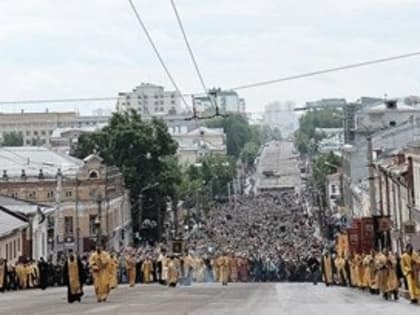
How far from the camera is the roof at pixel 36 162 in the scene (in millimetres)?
99750

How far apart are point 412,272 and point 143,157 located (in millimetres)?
74121

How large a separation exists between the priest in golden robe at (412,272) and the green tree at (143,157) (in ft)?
233

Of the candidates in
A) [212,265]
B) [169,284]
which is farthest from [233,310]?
[212,265]

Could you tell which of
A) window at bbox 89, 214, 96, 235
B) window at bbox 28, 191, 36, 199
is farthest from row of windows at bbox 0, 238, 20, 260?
window at bbox 89, 214, 96, 235

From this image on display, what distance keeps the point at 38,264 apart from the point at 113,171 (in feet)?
170

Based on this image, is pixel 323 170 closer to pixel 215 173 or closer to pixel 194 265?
pixel 215 173

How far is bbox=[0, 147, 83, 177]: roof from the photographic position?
99.8 meters

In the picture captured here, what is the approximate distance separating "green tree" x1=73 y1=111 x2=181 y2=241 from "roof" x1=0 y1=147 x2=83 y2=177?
3.33 metres

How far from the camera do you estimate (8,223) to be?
6538cm

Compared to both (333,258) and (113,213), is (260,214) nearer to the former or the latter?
(113,213)

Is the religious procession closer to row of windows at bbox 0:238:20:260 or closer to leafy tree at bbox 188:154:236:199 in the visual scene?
row of windows at bbox 0:238:20:260

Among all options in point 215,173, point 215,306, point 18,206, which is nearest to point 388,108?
point 215,173

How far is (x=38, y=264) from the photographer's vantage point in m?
50.2

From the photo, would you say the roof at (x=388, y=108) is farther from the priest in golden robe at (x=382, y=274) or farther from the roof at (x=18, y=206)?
the priest in golden robe at (x=382, y=274)
